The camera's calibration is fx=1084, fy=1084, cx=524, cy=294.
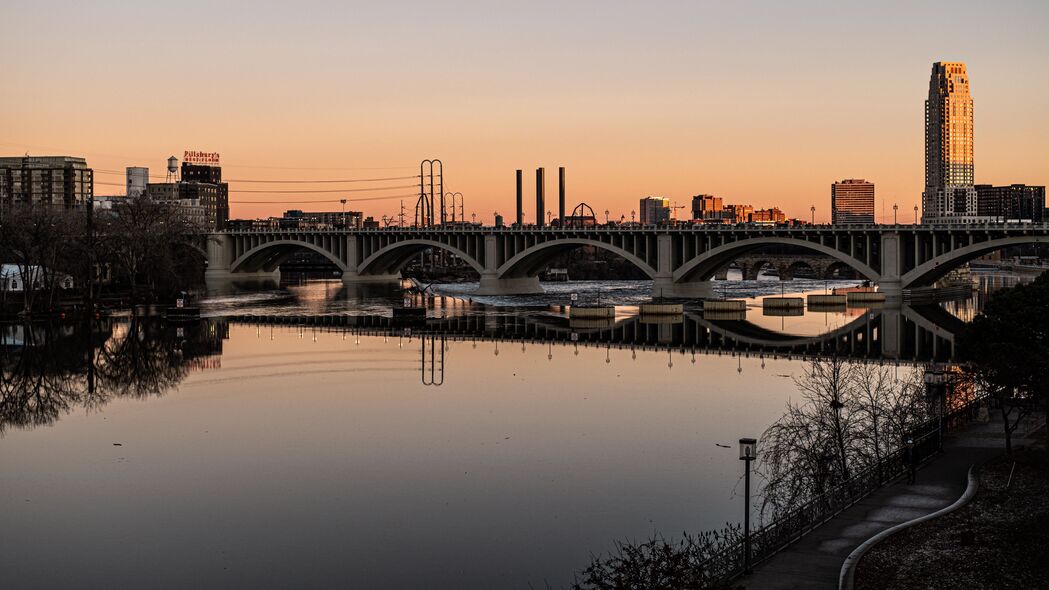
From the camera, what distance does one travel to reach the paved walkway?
21188 mm

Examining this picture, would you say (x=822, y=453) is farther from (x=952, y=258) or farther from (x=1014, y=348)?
(x=952, y=258)

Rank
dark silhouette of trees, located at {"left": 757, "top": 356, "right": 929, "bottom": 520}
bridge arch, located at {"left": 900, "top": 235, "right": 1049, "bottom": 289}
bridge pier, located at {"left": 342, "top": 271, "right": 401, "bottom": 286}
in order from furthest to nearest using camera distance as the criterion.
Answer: bridge pier, located at {"left": 342, "top": 271, "right": 401, "bottom": 286}
bridge arch, located at {"left": 900, "top": 235, "right": 1049, "bottom": 289}
dark silhouette of trees, located at {"left": 757, "top": 356, "right": 929, "bottom": 520}

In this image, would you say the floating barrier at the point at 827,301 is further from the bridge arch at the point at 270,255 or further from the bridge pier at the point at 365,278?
the bridge arch at the point at 270,255

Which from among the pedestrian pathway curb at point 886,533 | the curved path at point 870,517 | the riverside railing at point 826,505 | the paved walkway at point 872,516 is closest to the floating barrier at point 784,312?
the riverside railing at point 826,505

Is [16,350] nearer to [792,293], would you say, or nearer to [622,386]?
[622,386]

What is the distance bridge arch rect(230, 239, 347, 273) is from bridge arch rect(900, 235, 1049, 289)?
78.7 m

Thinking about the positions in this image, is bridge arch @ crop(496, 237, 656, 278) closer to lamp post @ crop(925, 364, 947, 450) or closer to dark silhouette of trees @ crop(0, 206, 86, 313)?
dark silhouette of trees @ crop(0, 206, 86, 313)

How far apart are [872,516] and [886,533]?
6.50 ft

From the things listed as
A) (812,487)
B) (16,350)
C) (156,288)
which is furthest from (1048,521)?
(156,288)

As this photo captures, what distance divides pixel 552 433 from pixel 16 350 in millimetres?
39363

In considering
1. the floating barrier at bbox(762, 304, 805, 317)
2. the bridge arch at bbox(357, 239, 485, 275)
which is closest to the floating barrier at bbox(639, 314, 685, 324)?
the floating barrier at bbox(762, 304, 805, 317)

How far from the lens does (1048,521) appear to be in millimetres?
24172

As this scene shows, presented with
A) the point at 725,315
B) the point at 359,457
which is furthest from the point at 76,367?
the point at 725,315

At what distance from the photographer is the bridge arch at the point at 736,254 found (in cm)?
10325
